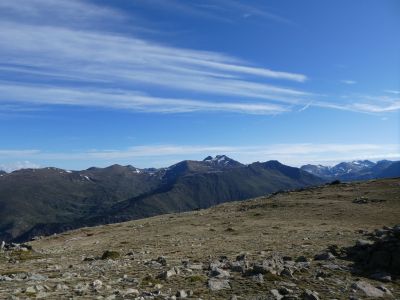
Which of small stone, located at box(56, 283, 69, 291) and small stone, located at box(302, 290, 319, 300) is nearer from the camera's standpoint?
small stone, located at box(302, 290, 319, 300)

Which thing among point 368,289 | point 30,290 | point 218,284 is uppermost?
point 30,290

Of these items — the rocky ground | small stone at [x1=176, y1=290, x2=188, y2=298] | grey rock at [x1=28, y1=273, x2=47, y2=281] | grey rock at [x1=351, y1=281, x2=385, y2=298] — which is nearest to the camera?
small stone at [x1=176, y1=290, x2=188, y2=298]

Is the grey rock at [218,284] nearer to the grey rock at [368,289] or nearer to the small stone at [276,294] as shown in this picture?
the small stone at [276,294]

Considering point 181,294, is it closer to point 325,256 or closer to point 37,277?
point 37,277

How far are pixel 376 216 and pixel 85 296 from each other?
146ft

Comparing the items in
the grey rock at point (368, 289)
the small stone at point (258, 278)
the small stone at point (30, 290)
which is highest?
the small stone at point (30, 290)

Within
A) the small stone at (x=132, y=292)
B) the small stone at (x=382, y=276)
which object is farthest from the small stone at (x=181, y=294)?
the small stone at (x=382, y=276)

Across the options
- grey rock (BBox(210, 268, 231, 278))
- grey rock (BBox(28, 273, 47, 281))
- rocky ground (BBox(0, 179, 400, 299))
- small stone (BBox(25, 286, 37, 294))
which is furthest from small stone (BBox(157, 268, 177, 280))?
grey rock (BBox(28, 273, 47, 281))

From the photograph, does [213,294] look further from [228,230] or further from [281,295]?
[228,230]

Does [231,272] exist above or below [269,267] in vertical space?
below

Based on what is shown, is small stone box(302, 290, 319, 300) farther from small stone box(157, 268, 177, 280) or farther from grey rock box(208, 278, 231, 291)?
small stone box(157, 268, 177, 280)

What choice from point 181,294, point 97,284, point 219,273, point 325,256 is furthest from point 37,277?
point 325,256

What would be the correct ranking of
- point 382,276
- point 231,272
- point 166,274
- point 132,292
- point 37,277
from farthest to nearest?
point 37,277, point 231,272, point 382,276, point 166,274, point 132,292

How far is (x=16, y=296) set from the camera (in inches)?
684
